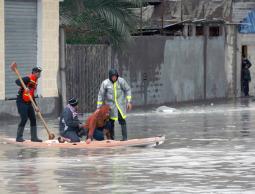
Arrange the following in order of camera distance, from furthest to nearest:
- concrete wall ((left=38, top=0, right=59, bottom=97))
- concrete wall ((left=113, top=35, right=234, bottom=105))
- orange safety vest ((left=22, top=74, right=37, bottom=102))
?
concrete wall ((left=113, top=35, right=234, bottom=105)), concrete wall ((left=38, top=0, right=59, bottom=97)), orange safety vest ((left=22, top=74, right=37, bottom=102))

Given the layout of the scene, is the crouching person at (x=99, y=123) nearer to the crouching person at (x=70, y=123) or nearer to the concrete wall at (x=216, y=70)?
the crouching person at (x=70, y=123)

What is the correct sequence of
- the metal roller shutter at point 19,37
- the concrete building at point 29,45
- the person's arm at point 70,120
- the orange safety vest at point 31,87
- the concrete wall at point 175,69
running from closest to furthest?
1. the person's arm at point 70,120
2. the orange safety vest at point 31,87
3. the concrete building at point 29,45
4. the metal roller shutter at point 19,37
5. the concrete wall at point 175,69

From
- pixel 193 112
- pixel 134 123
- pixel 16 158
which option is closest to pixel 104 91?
pixel 16 158

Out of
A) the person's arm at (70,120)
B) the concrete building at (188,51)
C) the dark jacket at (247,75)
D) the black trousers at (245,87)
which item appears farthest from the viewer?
the black trousers at (245,87)

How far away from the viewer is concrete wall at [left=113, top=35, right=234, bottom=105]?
114 ft

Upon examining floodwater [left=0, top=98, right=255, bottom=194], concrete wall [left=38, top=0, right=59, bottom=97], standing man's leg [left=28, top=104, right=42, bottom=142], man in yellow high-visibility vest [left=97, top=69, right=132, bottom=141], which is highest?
concrete wall [left=38, top=0, right=59, bottom=97]

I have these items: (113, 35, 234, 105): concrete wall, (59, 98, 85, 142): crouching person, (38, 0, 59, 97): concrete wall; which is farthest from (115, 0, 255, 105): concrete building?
(59, 98, 85, 142): crouching person

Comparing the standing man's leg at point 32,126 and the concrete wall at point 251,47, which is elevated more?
the concrete wall at point 251,47

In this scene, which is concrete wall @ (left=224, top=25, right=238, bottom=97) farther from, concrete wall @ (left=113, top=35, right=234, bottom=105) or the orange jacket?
the orange jacket

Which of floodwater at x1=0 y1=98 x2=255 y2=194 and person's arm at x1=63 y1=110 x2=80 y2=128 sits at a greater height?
person's arm at x1=63 y1=110 x2=80 y2=128

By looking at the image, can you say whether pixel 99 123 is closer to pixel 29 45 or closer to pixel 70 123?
pixel 70 123

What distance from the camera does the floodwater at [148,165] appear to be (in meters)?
14.3

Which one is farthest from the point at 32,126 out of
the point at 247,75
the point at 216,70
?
the point at 247,75

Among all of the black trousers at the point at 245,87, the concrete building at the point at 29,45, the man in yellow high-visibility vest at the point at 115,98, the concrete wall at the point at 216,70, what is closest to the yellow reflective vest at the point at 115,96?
the man in yellow high-visibility vest at the point at 115,98
